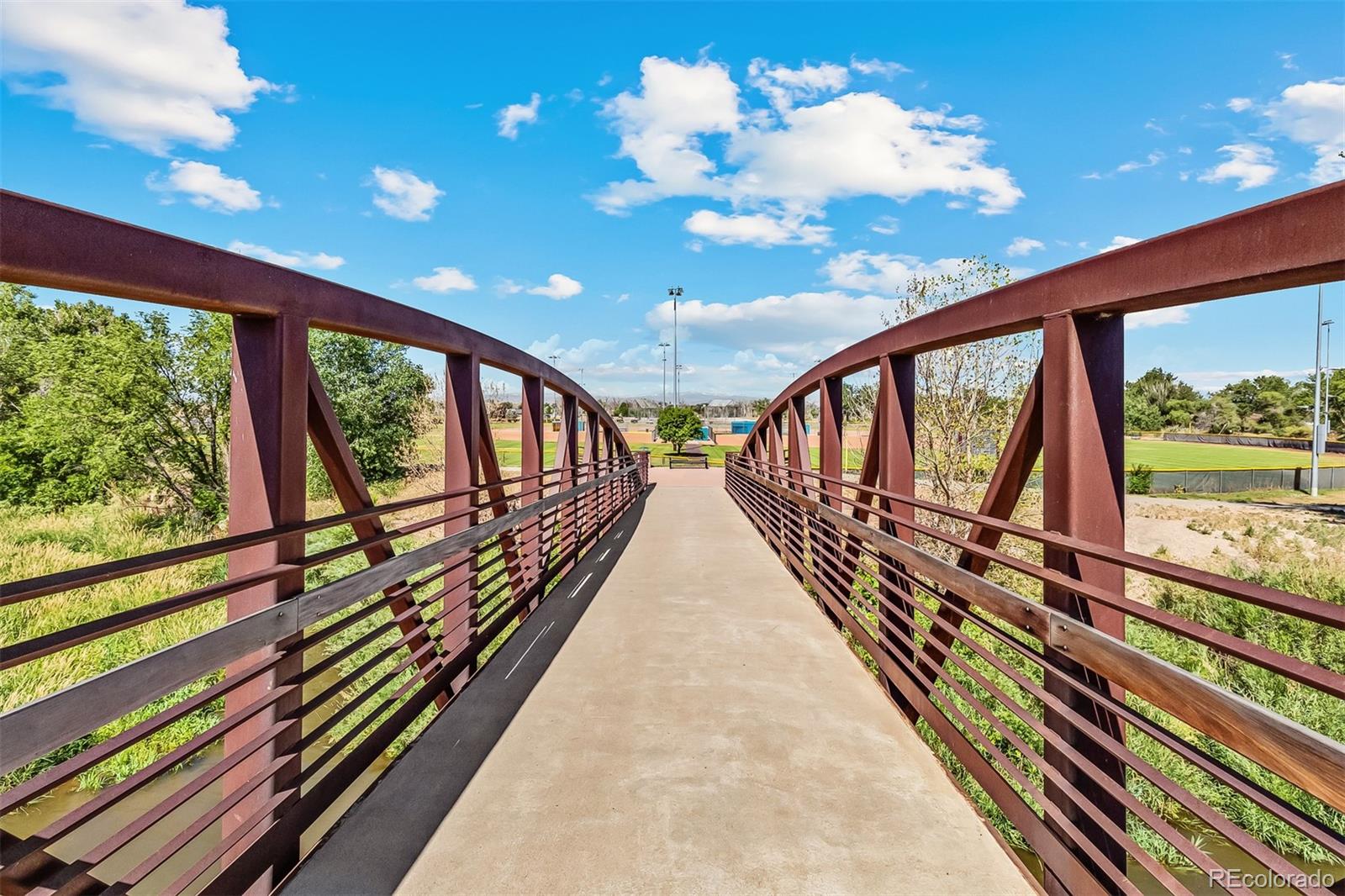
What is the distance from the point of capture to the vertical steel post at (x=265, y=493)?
91.5 inches

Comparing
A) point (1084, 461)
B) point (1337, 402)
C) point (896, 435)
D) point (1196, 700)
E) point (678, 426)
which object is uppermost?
point (1337, 402)

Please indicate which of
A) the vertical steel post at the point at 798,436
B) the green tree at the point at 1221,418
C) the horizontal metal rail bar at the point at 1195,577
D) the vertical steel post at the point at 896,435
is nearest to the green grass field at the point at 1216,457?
the green tree at the point at 1221,418

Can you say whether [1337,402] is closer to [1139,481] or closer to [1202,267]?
[1139,481]

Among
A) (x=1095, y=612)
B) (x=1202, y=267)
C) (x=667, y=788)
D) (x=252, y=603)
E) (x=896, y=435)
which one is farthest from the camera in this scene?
(x=896, y=435)

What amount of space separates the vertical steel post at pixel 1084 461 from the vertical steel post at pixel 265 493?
8.86 ft

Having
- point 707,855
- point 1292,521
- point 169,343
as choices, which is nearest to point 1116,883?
point 707,855

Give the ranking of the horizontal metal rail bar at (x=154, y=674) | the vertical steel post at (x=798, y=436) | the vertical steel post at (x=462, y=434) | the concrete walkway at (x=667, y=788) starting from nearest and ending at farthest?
the horizontal metal rail bar at (x=154, y=674) < the concrete walkway at (x=667, y=788) < the vertical steel post at (x=462, y=434) < the vertical steel post at (x=798, y=436)

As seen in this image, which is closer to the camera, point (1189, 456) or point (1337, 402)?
point (1337, 402)

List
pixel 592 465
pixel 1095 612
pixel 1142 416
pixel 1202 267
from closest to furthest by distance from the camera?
pixel 1202 267
pixel 1095 612
pixel 592 465
pixel 1142 416

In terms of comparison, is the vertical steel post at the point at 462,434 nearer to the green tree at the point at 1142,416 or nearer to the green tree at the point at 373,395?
the green tree at the point at 373,395

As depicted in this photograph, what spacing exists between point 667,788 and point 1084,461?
2.01m

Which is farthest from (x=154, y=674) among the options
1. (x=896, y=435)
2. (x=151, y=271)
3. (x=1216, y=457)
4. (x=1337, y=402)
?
(x=1337, y=402)

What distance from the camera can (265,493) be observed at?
7.89ft

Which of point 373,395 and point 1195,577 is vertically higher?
point 373,395
